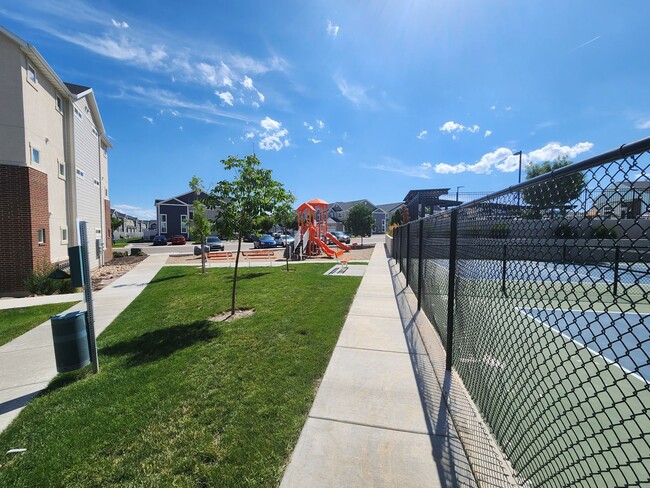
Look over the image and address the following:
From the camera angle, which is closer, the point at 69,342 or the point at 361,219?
the point at 69,342

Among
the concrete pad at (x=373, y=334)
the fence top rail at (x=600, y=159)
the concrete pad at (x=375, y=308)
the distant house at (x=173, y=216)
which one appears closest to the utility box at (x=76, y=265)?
the concrete pad at (x=373, y=334)

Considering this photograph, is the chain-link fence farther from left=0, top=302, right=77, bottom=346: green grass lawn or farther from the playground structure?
the playground structure

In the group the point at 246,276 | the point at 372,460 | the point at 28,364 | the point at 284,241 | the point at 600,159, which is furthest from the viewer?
the point at 284,241

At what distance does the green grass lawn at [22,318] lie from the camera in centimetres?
640

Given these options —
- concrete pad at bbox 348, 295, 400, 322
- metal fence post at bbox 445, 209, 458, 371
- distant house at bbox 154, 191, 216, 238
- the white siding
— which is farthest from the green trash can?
distant house at bbox 154, 191, 216, 238

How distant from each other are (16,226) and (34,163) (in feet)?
7.96

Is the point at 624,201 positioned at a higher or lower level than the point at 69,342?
higher

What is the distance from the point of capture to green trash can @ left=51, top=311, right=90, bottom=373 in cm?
414

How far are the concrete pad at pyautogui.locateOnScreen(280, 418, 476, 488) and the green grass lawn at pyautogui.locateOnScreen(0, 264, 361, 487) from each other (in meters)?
0.19

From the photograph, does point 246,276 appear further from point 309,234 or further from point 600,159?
point 600,159

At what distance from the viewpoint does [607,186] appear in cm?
160

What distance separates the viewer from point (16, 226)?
36.0 feet

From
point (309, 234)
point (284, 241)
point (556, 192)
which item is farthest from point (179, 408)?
point (284, 241)

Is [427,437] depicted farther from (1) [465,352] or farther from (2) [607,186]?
(2) [607,186]
